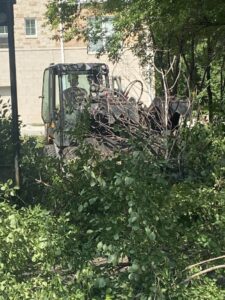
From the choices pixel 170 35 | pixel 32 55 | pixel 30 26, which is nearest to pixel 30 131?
pixel 170 35

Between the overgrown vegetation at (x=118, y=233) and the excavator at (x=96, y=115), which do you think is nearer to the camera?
the overgrown vegetation at (x=118, y=233)

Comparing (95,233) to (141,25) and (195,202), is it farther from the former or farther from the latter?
(141,25)

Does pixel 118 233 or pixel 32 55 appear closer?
pixel 118 233

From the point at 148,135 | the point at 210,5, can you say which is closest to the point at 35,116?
the point at 210,5

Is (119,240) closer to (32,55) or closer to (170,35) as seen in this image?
(170,35)

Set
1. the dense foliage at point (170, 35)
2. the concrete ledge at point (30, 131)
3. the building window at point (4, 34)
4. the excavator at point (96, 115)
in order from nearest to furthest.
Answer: the excavator at point (96, 115) → the building window at point (4, 34) → the dense foliage at point (170, 35) → the concrete ledge at point (30, 131)

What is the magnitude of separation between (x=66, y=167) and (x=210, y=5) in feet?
16.8

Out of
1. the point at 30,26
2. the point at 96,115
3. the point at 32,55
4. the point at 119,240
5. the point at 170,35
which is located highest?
the point at 30,26

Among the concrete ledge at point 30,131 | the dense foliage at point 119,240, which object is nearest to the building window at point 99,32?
the concrete ledge at point 30,131

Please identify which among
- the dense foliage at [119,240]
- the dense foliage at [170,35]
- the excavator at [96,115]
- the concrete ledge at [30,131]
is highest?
the dense foliage at [170,35]

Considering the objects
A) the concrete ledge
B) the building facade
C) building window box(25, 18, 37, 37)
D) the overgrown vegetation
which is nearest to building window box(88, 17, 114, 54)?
the concrete ledge

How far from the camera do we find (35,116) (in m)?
35.6

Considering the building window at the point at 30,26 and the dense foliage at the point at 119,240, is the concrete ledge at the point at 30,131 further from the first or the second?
the building window at the point at 30,26

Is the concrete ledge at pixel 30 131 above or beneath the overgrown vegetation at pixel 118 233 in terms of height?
beneath
